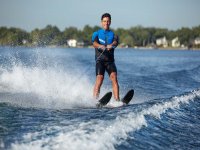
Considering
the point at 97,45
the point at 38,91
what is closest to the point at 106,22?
the point at 97,45

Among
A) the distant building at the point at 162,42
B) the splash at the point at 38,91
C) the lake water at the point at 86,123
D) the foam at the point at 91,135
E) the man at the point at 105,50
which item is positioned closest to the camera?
the foam at the point at 91,135

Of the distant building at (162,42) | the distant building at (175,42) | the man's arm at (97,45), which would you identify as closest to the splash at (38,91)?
the man's arm at (97,45)

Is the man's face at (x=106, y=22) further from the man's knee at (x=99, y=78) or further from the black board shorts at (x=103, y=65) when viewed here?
the man's knee at (x=99, y=78)

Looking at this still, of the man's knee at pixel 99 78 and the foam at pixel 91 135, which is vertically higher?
the man's knee at pixel 99 78

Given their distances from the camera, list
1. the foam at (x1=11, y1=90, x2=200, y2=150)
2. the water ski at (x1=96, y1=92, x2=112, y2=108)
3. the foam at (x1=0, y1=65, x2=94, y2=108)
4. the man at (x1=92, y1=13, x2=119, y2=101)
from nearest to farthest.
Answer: the foam at (x1=11, y1=90, x2=200, y2=150), the water ski at (x1=96, y1=92, x2=112, y2=108), the foam at (x1=0, y1=65, x2=94, y2=108), the man at (x1=92, y1=13, x2=119, y2=101)

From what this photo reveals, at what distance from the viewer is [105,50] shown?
31.4 feet

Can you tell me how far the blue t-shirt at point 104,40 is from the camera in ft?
31.2

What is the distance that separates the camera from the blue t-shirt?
31.2ft

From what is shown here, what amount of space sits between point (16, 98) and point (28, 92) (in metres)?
1.37

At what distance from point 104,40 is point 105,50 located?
0.24 metres

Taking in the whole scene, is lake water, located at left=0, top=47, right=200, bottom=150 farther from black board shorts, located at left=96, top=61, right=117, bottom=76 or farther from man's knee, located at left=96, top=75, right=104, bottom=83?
black board shorts, located at left=96, top=61, right=117, bottom=76

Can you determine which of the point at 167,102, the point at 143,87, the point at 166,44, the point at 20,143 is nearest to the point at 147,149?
the point at 20,143

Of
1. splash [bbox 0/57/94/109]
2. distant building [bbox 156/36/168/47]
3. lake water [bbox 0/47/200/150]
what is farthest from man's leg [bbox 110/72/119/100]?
distant building [bbox 156/36/168/47]

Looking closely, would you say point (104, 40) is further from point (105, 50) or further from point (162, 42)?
point (162, 42)
